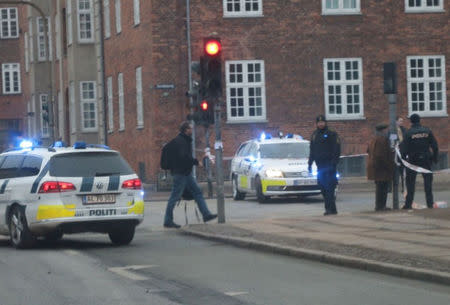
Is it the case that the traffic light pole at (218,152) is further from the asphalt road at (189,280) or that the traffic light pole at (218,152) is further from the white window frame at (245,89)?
the white window frame at (245,89)

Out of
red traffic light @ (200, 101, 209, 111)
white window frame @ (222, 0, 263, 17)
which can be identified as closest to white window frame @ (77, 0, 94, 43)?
white window frame @ (222, 0, 263, 17)

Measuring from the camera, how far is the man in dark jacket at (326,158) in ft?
76.1

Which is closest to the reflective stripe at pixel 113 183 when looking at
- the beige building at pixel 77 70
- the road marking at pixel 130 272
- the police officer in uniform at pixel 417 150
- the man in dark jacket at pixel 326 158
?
the road marking at pixel 130 272

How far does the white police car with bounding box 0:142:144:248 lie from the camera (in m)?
18.2

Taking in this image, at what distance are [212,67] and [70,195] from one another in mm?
4134

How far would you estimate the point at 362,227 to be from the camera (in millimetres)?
19391

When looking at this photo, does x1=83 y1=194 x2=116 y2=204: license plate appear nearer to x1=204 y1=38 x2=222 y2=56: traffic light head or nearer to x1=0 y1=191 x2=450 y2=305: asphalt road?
x1=0 y1=191 x2=450 y2=305: asphalt road

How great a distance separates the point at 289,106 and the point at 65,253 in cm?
2535

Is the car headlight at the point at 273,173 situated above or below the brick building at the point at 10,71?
below

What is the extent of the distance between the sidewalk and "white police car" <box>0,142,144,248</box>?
1637 mm

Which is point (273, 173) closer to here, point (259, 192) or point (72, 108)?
point (259, 192)

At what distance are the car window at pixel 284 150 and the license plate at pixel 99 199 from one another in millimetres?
12358

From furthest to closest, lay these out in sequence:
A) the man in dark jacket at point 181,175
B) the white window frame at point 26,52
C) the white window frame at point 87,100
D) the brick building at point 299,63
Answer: the white window frame at point 26,52 < the white window frame at point 87,100 < the brick building at point 299,63 < the man in dark jacket at point 181,175

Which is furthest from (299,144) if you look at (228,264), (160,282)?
(160,282)
